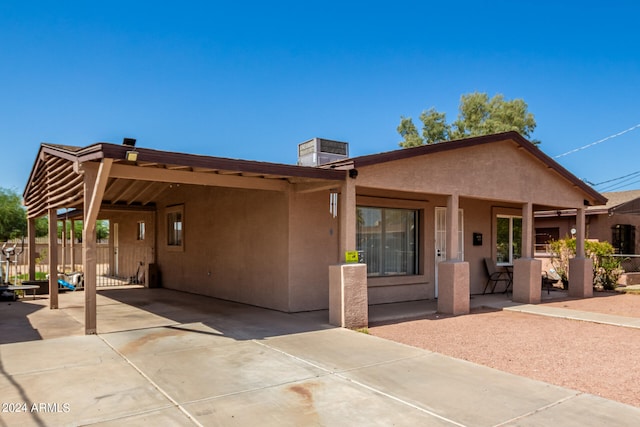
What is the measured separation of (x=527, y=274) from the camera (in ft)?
35.8

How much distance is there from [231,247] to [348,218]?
14.0 ft

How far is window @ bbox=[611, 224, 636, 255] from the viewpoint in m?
20.0

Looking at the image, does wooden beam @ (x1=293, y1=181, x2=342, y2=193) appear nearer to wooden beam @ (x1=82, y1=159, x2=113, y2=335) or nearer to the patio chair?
wooden beam @ (x1=82, y1=159, x2=113, y2=335)

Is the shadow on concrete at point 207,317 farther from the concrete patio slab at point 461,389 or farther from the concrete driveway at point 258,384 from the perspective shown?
the concrete patio slab at point 461,389

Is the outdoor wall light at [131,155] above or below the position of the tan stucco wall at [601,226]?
above

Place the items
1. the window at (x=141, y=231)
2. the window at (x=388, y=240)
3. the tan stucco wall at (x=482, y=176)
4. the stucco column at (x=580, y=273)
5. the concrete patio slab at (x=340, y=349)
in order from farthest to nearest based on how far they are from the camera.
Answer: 1. the window at (x=141, y=231)
2. the stucco column at (x=580, y=273)
3. the window at (x=388, y=240)
4. the tan stucco wall at (x=482, y=176)
5. the concrete patio slab at (x=340, y=349)

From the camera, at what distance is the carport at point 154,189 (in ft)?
21.6

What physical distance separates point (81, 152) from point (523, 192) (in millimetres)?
9731

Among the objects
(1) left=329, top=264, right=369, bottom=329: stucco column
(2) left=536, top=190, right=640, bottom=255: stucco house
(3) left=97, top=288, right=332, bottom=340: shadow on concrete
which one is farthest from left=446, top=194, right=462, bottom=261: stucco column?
(2) left=536, top=190, right=640, bottom=255: stucco house

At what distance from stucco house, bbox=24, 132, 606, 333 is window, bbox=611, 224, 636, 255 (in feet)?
28.4

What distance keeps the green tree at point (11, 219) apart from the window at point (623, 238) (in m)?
35.9

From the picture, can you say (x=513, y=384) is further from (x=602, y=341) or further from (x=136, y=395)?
(x=136, y=395)

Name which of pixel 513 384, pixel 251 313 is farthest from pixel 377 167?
pixel 513 384

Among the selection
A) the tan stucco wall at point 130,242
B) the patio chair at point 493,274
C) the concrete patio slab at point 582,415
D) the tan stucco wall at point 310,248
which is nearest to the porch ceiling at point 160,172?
the tan stucco wall at point 310,248
